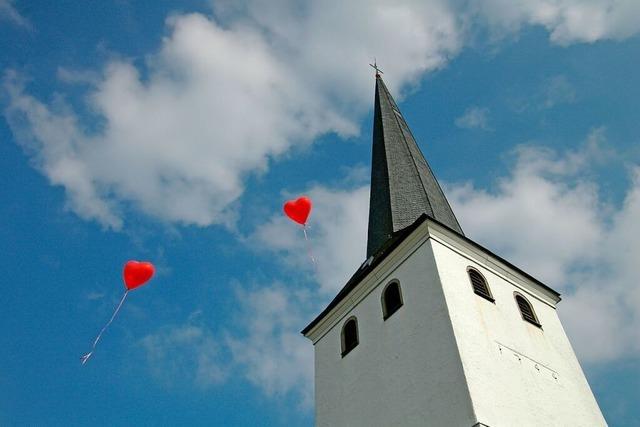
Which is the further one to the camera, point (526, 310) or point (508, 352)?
point (526, 310)

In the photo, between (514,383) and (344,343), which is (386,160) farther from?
(514,383)

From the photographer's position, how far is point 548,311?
16.5 m

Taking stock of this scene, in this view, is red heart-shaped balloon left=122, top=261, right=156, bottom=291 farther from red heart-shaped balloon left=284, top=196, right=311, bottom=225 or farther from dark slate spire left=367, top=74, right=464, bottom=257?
dark slate spire left=367, top=74, right=464, bottom=257

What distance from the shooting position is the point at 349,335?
16438mm

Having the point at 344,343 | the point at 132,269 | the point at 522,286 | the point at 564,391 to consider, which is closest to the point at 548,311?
the point at 522,286

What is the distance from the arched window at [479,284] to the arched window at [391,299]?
1.89 metres

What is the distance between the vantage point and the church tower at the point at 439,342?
11953mm

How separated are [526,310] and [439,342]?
4.15m

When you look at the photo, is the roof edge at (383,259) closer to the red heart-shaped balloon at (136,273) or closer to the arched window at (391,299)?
the arched window at (391,299)

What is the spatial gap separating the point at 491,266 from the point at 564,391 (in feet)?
12.8

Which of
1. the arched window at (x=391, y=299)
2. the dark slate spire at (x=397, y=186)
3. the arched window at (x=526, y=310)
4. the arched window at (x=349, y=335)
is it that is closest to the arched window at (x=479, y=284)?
the arched window at (x=526, y=310)

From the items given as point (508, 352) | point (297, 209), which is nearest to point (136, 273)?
point (297, 209)

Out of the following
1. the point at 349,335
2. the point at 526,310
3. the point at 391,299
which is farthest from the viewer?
the point at 349,335

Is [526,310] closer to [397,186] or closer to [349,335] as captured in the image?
[349,335]
